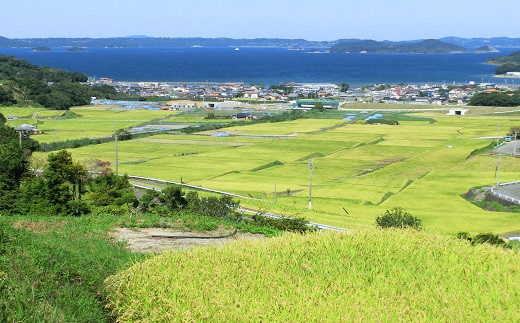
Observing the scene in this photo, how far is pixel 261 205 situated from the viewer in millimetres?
23547

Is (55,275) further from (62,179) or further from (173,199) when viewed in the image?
(62,179)

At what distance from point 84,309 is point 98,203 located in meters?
12.4

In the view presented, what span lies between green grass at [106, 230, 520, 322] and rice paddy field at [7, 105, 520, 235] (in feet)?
27.5

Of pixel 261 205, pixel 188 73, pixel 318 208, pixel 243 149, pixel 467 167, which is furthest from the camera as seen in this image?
pixel 188 73

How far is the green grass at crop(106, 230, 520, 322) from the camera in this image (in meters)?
8.64

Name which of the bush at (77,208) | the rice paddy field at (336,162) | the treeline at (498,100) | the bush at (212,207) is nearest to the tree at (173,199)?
the bush at (212,207)

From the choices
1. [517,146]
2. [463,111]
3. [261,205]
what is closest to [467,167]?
[517,146]

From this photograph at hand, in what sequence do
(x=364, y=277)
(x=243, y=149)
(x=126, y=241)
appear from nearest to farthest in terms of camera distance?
(x=364, y=277), (x=126, y=241), (x=243, y=149)

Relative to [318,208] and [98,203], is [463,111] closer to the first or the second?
[318,208]

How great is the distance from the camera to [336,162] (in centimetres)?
3812

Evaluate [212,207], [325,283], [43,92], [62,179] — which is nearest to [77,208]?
[62,179]

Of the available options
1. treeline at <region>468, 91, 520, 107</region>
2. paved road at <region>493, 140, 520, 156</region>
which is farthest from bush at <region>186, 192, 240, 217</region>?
treeline at <region>468, 91, 520, 107</region>

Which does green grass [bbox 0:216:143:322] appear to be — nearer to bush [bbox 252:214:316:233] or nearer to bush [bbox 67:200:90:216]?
bush [bbox 252:214:316:233]

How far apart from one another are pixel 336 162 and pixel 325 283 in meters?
28.7
